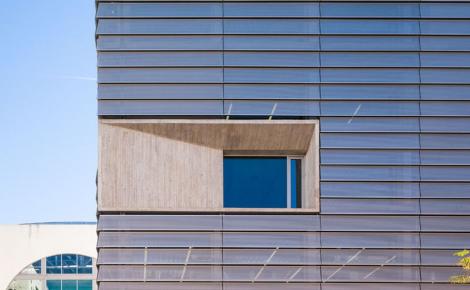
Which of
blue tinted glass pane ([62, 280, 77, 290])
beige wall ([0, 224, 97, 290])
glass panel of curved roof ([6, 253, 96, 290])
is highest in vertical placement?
beige wall ([0, 224, 97, 290])

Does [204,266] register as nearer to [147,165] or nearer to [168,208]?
[168,208]

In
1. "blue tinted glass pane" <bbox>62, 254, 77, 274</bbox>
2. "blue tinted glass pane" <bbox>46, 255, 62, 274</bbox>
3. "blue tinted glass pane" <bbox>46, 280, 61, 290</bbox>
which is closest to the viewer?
"blue tinted glass pane" <bbox>62, 254, 77, 274</bbox>

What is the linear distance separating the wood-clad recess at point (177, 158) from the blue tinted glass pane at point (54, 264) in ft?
110

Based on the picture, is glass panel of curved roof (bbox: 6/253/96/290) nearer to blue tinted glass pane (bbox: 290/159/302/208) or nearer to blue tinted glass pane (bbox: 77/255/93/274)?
blue tinted glass pane (bbox: 77/255/93/274)

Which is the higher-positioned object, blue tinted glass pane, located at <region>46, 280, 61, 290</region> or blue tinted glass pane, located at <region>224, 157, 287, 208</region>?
blue tinted glass pane, located at <region>224, 157, 287, 208</region>

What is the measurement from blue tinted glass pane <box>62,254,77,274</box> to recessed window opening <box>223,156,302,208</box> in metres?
32.5

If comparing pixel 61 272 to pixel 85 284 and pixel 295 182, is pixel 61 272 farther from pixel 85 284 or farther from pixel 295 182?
pixel 295 182

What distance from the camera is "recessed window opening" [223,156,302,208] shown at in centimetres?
1424

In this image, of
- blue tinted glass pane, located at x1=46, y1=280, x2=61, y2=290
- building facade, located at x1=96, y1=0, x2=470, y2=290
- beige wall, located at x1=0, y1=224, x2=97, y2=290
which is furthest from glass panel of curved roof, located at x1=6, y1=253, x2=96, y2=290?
building facade, located at x1=96, y1=0, x2=470, y2=290

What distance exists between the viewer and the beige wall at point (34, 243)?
39.3 meters

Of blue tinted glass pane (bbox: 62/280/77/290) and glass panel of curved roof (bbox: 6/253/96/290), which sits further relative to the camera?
blue tinted glass pane (bbox: 62/280/77/290)

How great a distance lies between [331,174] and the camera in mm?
13305

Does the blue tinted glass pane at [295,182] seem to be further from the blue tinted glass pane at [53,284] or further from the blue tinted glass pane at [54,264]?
the blue tinted glass pane at [53,284]

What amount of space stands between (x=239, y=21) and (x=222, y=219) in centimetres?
344
